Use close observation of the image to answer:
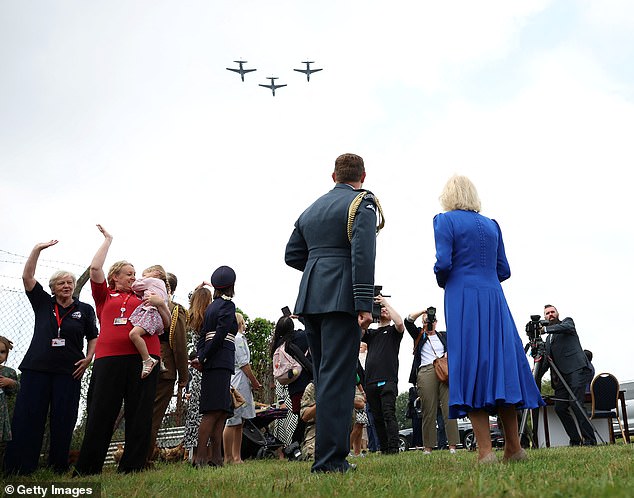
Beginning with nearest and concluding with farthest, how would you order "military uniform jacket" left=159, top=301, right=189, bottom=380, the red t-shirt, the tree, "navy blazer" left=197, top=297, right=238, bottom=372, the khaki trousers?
1. the red t-shirt
2. "navy blazer" left=197, top=297, right=238, bottom=372
3. "military uniform jacket" left=159, top=301, right=189, bottom=380
4. the khaki trousers
5. the tree

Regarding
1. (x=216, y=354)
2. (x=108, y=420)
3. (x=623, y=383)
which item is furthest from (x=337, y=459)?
(x=623, y=383)

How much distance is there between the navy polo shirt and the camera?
5941 mm

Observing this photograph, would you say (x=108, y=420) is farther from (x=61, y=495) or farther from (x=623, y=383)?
(x=623, y=383)

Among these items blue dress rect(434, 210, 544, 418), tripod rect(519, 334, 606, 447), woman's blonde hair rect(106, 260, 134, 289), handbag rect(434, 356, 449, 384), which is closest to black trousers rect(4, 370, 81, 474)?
woman's blonde hair rect(106, 260, 134, 289)

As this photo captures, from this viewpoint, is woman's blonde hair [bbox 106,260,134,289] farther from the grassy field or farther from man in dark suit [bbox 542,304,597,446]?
man in dark suit [bbox 542,304,597,446]

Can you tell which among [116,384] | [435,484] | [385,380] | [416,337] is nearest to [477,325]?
[435,484]

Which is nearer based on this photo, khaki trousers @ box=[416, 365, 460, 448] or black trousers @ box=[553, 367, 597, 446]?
khaki trousers @ box=[416, 365, 460, 448]

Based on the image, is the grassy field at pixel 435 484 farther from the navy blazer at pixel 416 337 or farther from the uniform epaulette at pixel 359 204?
the navy blazer at pixel 416 337

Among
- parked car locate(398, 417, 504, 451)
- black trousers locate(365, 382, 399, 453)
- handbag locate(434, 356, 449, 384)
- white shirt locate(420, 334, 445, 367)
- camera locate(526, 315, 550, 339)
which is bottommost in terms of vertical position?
parked car locate(398, 417, 504, 451)

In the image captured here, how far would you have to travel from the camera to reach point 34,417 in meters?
5.79

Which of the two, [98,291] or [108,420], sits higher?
[98,291]

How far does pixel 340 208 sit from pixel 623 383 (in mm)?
12751

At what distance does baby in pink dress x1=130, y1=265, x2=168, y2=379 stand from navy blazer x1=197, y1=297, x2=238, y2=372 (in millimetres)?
681

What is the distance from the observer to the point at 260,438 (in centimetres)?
988
